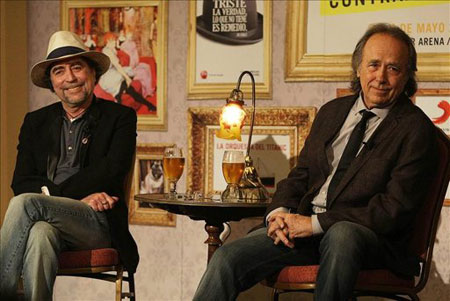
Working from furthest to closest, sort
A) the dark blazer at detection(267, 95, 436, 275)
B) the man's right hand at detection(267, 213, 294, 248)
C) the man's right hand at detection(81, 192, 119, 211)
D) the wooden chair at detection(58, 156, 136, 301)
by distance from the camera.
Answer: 1. the man's right hand at detection(81, 192, 119, 211)
2. the wooden chair at detection(58, 156, 136, 301)
3. the man's right hand at detection(267, 213, 294, 248)
4. the dark blazer at detection(267, 95, 436, 275)

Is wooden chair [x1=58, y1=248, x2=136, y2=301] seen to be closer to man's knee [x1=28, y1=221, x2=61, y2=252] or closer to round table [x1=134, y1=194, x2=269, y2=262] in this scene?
man's knee [x1=28, y1=221, x2=61, y2=252]

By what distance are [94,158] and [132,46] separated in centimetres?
120

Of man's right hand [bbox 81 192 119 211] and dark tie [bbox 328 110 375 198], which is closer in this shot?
dark tie [bbox 328 110 375 198]

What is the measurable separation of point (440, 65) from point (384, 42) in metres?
1.06

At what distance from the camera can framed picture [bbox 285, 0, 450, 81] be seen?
392 cm

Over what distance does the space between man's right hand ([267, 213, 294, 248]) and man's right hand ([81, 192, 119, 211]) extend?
836mm

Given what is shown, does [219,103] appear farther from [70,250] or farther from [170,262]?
[70,250]

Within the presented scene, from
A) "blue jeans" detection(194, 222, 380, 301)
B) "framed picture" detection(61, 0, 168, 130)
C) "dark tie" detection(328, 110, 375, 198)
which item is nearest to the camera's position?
"blue jeans" detection(194, 222, 380, 301)

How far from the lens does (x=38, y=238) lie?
10.4 ft

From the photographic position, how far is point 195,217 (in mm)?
3523

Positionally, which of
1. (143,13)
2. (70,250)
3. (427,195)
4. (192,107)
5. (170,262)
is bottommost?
(170,262)

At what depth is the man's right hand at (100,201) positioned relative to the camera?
3422mm

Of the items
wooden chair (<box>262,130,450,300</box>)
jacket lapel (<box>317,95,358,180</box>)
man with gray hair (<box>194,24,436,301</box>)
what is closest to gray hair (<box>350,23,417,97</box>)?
man with gray hair (<box>194,24,436,301</box>)

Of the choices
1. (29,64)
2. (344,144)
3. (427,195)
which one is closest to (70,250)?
(344,144)
